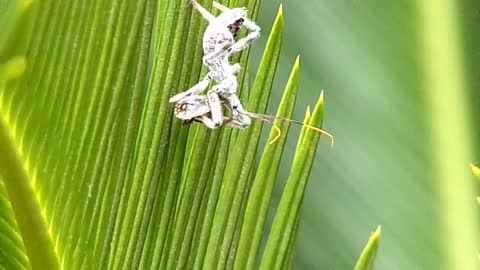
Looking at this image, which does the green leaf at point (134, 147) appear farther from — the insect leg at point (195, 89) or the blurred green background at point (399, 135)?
the blurred green background at point (399, 135)

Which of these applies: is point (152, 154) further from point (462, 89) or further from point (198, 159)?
point (462, 89)

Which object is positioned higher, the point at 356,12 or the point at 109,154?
the point at 356,12

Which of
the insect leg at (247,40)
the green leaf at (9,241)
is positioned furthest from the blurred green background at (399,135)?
the green leaf at (9,241)

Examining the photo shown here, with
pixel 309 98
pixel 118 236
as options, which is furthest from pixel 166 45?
pixel 309 98

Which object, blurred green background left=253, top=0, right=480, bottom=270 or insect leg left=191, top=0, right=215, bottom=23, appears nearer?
insect leg left=191, top=0, right=215, bottom=23

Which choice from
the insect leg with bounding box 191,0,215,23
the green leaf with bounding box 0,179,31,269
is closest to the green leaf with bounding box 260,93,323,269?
the insect leg with bounding box 191,0,215,23

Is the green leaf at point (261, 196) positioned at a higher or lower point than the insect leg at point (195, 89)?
lower

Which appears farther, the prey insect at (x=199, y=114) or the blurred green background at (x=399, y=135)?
the blurred green background at (x=399, y=135)

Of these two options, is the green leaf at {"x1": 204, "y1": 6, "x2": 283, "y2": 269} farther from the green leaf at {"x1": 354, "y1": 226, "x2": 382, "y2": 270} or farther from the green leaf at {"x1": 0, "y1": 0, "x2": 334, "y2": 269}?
the green leaf at {"x1": 354, "y1": 226, "x2": 382, "y2": 270}
